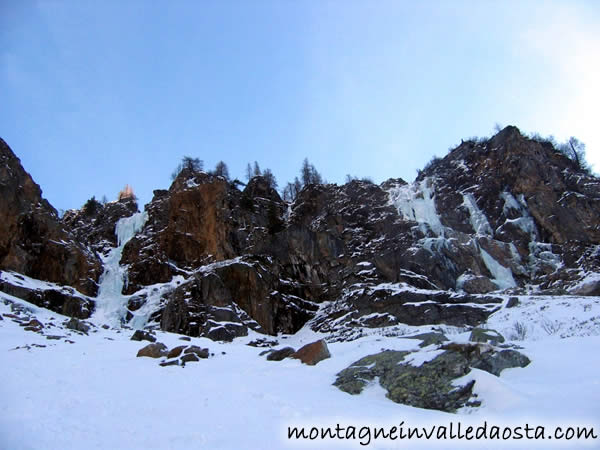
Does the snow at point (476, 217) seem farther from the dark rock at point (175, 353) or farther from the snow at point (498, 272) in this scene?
the dark rock at point (175, 353)

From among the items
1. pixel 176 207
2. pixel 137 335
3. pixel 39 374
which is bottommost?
pixel 39 374

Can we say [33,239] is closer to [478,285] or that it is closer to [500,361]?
[478,285]

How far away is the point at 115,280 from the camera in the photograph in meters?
42.3

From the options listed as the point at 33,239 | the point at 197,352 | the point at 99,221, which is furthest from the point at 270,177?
the point at 197,352

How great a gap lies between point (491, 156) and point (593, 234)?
14.4m

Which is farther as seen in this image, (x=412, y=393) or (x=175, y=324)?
(x=175, y=324)

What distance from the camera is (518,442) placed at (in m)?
5.33

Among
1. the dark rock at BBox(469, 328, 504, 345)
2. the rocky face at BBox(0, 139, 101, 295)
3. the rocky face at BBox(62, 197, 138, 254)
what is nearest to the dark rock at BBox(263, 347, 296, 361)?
the dark rock at BBox(469, 328, 504, 345)

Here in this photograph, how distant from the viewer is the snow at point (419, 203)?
146 feet

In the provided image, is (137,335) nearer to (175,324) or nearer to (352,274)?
(175,324)

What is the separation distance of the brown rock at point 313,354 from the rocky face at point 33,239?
35062 mm

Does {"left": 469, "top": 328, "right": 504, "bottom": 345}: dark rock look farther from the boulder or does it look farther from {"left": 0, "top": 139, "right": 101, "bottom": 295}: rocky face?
{"left": 0, "top": 139, "right": 101, "bottom": 295}: rocky face

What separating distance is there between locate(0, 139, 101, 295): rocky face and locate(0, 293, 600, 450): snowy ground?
30.8 metres

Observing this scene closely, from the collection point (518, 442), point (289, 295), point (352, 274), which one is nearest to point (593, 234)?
point (352, 274)
